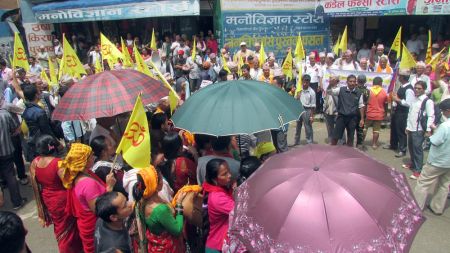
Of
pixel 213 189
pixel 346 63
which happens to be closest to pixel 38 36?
pixel 346 63

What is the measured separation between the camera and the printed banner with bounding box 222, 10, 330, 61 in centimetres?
1543

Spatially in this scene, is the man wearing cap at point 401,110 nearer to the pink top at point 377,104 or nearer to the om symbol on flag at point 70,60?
the pink top at point 377,104

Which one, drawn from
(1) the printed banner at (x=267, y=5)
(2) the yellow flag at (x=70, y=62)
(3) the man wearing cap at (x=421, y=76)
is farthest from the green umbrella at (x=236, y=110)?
(1) the printed banner at (x=267, y=5)

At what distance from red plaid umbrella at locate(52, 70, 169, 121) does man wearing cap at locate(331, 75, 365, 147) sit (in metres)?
4.06

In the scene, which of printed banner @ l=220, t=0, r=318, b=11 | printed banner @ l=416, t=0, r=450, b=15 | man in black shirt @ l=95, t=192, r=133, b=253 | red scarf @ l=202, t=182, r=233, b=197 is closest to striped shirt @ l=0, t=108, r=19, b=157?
man in black shirt @ l=95, t=192, r=133, b=253

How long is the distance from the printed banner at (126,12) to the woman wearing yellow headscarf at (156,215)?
12419 mm

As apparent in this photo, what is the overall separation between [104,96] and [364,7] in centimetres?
1277

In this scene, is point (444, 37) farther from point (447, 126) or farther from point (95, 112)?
point (95, 112)

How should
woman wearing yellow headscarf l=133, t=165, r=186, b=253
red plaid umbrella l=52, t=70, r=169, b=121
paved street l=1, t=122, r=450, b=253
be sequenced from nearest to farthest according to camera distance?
woman wearing yellow headscarf l=133, t=165, r=186, b=253, red plaid umbrella l=52, t=70, r=169, b=121, paved street l=1, t=122, r=450, b=253

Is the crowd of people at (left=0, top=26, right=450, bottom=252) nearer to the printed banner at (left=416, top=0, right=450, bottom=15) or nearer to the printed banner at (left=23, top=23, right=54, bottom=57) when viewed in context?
the printed banner at (left=416, top=0, right=450, bottom=15)

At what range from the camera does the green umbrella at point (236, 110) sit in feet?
12.4

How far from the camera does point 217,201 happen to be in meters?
3.01

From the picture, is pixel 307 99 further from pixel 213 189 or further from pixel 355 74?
pixel 213 189

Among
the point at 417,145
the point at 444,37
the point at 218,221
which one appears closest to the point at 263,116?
the point at 218,221
